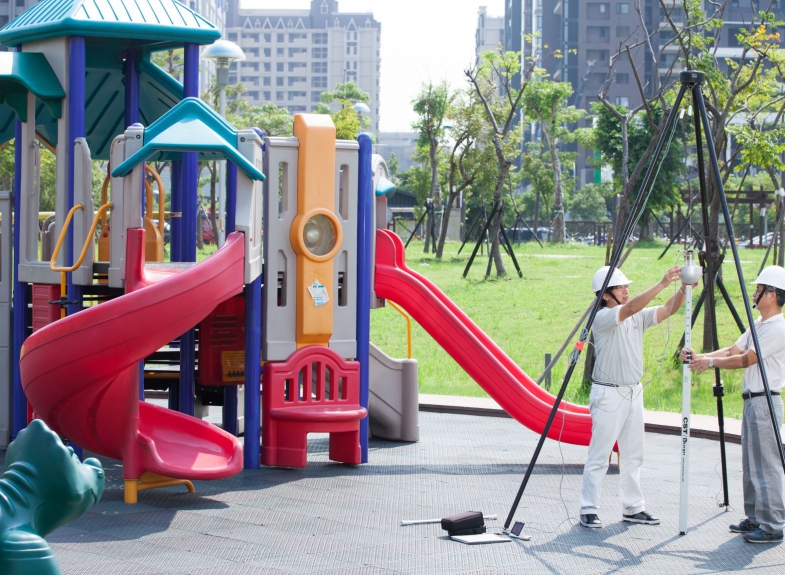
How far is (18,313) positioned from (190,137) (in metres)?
2.85

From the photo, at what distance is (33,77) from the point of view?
8.92m

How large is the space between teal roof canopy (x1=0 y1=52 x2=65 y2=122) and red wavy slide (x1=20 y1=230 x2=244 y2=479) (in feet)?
6.55

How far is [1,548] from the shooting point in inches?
155

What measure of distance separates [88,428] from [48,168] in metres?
24.0

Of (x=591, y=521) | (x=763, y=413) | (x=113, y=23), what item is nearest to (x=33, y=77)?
(x=113, y=23)

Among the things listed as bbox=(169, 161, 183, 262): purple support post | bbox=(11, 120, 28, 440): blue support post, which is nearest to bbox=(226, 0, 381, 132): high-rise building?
bbox=(169, 161, 183, 262): purple support post

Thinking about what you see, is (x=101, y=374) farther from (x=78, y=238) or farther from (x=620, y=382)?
(x=620, y=382)

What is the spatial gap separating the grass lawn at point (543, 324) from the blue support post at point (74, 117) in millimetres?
5016

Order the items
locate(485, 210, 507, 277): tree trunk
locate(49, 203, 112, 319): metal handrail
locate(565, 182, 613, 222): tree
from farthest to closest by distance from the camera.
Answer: locate(565, 182, 613, 222): tree → locate(485, 210, 507, 277): tree trunk → locate(49, 203, 112, 319): metal handrail

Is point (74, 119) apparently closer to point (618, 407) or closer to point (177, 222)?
point (177, 222)

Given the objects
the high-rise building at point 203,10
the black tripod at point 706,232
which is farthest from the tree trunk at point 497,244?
the high-rise building at point 203,10

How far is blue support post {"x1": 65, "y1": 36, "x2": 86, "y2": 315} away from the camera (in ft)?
29.1

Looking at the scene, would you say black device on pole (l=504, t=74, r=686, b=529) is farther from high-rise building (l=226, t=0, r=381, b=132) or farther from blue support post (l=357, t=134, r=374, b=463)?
high-rise building (l=226, t=0, r=381, b=132)

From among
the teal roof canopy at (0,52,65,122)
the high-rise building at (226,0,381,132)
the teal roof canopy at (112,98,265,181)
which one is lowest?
the teal roof canopy at (112,98,265,181)
